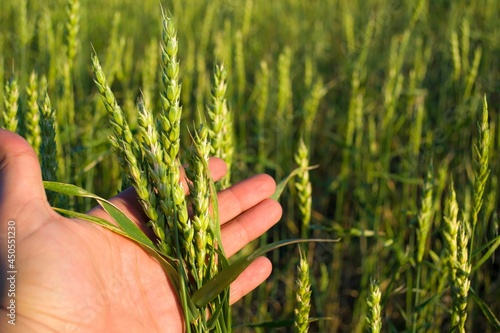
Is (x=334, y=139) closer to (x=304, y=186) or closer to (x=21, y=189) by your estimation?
(x=304, y=186)

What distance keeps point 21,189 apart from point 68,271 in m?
0.16

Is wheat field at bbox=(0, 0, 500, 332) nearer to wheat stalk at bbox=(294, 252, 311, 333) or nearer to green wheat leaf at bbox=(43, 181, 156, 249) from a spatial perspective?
wheat stalk at bbox=(294, 252, 311, 333)

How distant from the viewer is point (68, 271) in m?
0.99

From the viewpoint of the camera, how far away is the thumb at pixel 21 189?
1.00 m

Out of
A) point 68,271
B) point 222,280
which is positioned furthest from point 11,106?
point 222,280

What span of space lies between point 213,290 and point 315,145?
1.63 m

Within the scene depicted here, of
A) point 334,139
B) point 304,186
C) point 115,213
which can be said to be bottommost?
point 334,139

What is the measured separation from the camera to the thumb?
100 centimetres

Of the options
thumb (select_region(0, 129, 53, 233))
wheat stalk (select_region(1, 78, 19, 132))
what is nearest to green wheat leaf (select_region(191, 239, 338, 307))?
thumb (select_region(0, 129, 53, 233))

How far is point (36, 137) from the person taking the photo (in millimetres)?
1393

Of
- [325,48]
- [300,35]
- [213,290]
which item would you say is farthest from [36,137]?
[300,35]

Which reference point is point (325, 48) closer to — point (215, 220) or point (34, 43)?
point (34, 43)

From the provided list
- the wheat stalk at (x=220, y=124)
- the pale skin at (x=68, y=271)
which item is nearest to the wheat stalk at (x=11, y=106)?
the pale skin at (x=68, y=271)

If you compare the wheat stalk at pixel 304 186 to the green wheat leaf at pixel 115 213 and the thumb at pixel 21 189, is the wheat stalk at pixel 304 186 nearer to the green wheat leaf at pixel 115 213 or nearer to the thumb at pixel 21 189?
the green wheat leaf at pixel 115 213
